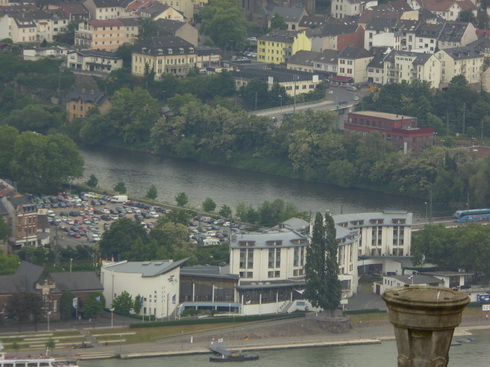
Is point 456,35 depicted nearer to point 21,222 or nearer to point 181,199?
point 181,199

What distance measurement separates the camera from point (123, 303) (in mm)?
26109

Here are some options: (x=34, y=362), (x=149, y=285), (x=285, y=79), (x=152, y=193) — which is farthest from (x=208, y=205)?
(x=285, y=79)

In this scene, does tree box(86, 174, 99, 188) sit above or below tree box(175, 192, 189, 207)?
above

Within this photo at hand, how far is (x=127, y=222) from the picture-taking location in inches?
1172

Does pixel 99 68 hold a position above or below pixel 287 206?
above

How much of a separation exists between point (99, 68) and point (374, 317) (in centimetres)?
2568

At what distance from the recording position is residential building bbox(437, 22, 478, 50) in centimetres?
5119

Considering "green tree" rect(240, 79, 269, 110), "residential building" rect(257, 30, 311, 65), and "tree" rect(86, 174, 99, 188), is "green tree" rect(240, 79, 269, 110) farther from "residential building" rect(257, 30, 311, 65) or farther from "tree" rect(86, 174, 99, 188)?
"tree" rect(86, 174, 99, 188)

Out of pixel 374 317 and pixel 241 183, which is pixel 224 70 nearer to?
pixel 241 183

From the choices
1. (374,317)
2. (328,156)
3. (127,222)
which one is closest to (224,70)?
(328,156)

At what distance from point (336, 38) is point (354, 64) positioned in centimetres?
281

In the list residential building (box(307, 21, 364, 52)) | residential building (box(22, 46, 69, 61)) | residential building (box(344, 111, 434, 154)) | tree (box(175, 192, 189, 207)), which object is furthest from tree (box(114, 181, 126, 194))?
residential building (box(307, 21, 364, 52))

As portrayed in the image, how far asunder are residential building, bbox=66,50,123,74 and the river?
24.8 ft

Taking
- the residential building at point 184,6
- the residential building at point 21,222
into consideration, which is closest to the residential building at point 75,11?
the residential building at point 184,6
